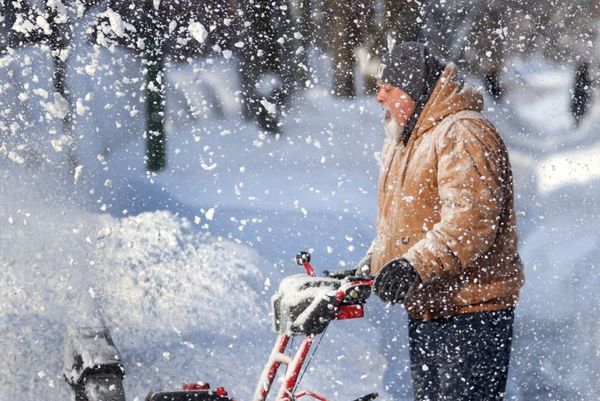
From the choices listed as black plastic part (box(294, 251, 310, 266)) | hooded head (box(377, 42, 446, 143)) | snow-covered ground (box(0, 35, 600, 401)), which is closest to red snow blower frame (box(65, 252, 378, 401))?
black plastic part (box(294, 251, 310, 266))

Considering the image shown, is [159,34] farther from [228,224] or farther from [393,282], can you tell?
[393,282]

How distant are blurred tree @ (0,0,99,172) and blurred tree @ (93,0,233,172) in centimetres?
25

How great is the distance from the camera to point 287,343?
2770mm

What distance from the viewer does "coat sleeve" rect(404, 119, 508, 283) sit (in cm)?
256

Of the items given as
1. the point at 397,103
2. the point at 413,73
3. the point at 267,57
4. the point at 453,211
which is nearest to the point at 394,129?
the point at 397,103

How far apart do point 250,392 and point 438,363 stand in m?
2.52

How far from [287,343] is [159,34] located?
12.3 feet

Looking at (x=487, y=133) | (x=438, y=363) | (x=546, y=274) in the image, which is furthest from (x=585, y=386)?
(x=487, y=133)

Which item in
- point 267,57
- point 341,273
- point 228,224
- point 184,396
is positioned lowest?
point 184,396

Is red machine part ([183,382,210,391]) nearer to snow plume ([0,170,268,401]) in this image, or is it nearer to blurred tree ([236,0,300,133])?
snow plume ([0,170,268,401])

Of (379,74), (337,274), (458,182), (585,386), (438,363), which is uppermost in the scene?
(379,74)

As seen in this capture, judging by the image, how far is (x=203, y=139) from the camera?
5.87 m

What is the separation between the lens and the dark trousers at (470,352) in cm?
274

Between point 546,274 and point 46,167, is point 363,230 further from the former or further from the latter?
point 46,167
